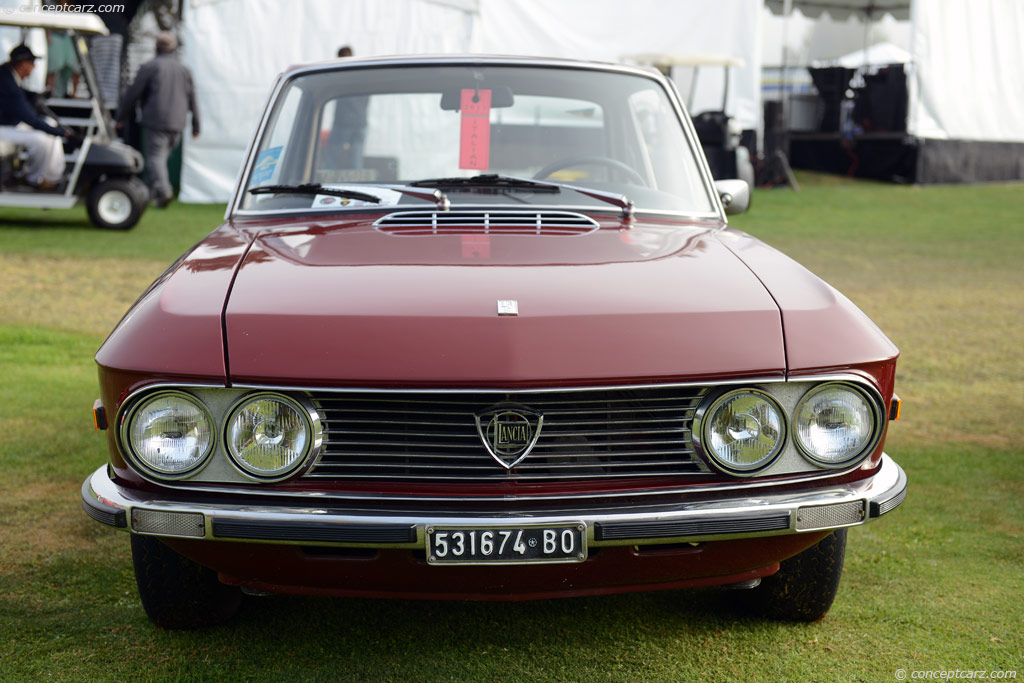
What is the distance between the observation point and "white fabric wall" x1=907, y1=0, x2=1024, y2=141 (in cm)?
2022

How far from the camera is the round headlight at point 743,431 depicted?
2.34 metres

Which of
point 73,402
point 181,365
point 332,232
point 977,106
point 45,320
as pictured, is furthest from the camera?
point 977,106

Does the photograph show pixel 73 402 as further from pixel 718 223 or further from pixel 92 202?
pixel 92 202

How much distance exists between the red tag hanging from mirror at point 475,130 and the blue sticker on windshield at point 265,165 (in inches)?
24.9

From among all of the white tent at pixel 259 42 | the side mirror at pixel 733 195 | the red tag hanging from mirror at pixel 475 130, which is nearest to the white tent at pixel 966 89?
the white tent at pixel 259 42

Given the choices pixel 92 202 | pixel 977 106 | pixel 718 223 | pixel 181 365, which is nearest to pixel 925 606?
pixel 718 223

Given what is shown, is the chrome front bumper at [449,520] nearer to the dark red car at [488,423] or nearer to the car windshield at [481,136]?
the dark red car at [488,423]

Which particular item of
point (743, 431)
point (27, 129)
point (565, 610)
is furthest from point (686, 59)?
point (743, 431)

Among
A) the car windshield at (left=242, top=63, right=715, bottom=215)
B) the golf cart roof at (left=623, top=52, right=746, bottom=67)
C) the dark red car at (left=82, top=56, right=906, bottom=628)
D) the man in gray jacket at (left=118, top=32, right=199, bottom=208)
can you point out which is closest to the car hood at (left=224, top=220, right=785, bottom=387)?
the dark red car at (left=82, top=56, right=906, bottom=628)

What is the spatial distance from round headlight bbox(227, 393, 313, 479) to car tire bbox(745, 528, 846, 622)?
4.41ft

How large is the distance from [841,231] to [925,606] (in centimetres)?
1143

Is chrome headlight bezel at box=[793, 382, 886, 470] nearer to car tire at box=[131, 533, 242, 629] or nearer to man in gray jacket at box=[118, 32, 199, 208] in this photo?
car tire at box=[131, 533, 242, 629]

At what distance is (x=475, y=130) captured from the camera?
3.58 metres

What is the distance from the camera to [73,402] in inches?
209
